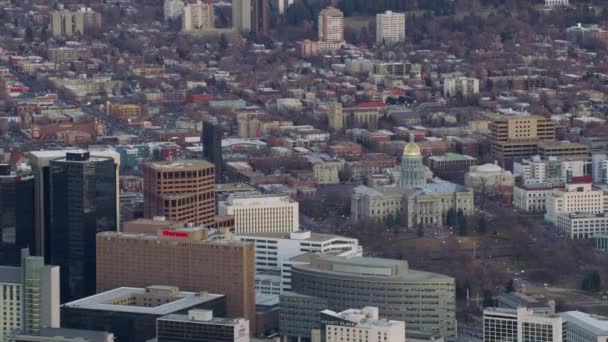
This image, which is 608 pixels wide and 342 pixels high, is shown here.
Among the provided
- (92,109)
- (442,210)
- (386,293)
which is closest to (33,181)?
(386,293)

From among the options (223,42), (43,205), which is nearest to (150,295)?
(43,205)

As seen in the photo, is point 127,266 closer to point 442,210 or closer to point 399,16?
point 442,210

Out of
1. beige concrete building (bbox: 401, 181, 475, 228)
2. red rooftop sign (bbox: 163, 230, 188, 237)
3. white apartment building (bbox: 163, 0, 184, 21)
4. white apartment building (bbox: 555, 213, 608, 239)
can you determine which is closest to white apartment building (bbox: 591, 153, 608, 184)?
beige concrete building (bbox: 401, 181, 475, 228)

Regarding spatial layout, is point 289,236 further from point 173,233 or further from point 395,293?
point 395,293

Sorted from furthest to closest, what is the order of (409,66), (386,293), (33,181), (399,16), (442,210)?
(399,16)
(409,66)
(442,210)
(33,181)
(386,293)

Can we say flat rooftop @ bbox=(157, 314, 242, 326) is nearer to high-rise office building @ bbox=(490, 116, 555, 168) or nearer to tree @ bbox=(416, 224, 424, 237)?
tree @ bbox=(416, 224, 424, 237)

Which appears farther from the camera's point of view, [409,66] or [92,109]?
[409,66]
